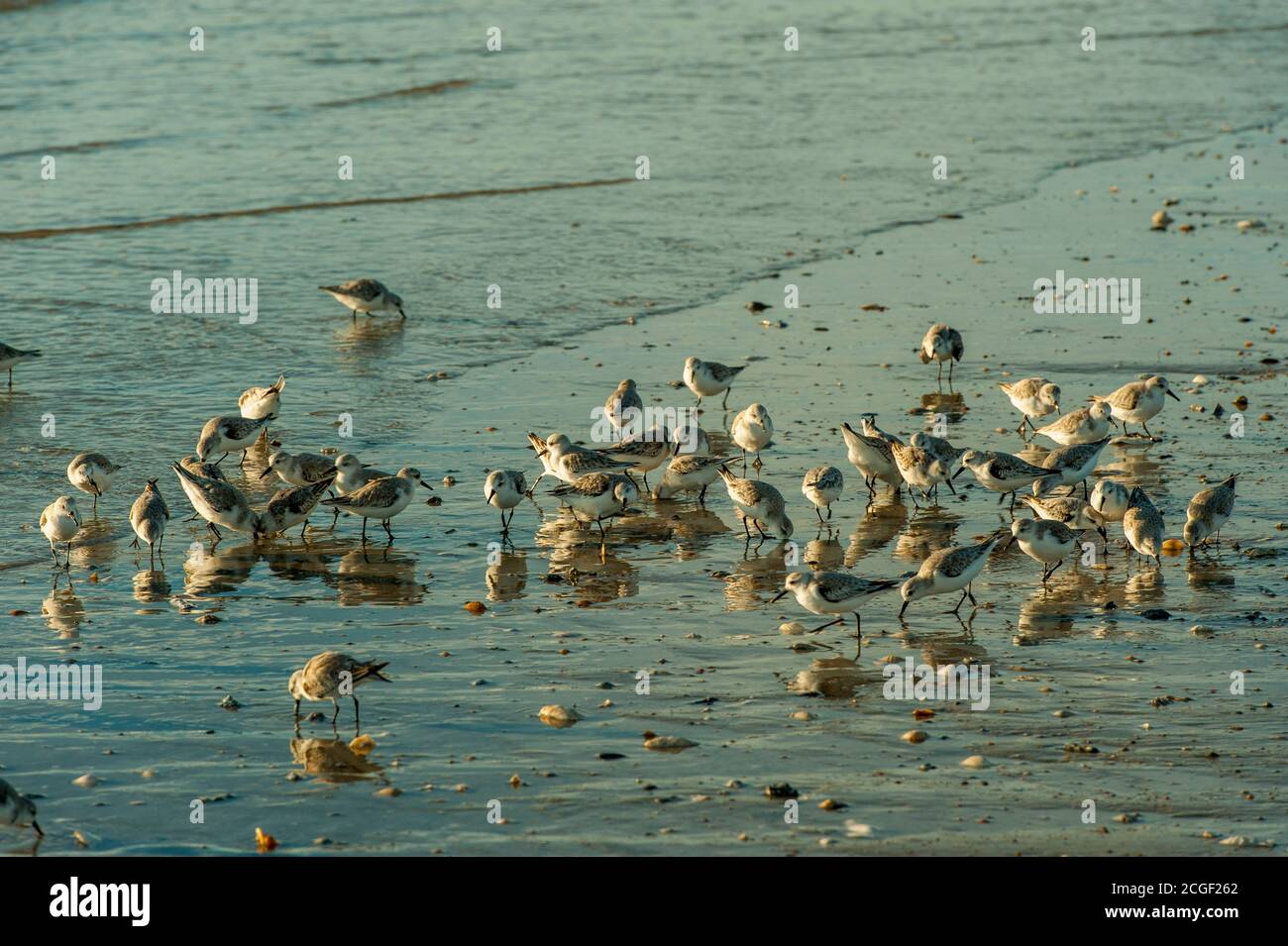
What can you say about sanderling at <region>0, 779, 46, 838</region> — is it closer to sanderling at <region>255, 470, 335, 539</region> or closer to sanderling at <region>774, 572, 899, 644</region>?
sanderling at <region>255, 470, 335, 539</region>

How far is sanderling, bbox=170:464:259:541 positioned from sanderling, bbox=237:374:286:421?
2241 mm

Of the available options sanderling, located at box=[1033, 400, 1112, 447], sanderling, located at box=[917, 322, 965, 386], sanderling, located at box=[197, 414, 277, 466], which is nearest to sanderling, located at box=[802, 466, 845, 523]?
sanderling, located at box=[1033, 400, 1112, 447]

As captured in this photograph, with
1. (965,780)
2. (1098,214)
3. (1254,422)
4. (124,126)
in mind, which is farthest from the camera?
(124,126)

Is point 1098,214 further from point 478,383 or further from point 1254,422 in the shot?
point 478,383

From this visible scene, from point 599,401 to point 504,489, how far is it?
3283mm

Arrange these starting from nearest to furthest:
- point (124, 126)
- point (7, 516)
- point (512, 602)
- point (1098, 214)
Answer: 1. point (512, 602)
2. point (7, 516)
3. point (1098, 214)
4. point (124, 126)

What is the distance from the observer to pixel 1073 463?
502 inches

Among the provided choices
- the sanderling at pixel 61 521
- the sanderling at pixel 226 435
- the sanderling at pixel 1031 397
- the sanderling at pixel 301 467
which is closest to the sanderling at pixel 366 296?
the sanderling at pixel 226 435

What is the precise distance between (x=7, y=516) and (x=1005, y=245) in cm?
1224

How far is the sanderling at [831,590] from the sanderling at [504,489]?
2634mm

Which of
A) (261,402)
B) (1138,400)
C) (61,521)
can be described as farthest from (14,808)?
(1138,400)

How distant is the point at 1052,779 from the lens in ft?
26.9

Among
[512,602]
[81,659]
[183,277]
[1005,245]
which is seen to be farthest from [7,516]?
[1005,245]

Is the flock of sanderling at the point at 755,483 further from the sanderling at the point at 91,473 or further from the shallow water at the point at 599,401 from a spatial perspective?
the shallow water at the point at 599,401
